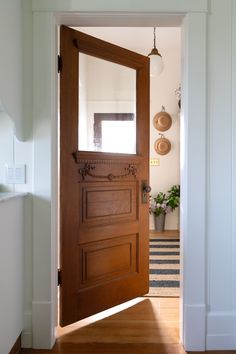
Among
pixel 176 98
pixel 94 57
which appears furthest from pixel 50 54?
pixel 176 98

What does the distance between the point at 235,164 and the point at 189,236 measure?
53cm

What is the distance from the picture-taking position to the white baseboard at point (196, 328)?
1.74 meters

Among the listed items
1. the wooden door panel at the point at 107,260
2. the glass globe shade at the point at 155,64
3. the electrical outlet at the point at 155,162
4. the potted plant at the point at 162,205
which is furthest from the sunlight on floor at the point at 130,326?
the electrical outlet at the point at 155,162

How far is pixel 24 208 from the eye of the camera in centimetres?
174

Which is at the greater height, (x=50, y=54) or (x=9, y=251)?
(x=50, y=54)

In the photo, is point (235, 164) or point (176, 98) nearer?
point (235, 164)

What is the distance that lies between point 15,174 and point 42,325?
93 centimetres

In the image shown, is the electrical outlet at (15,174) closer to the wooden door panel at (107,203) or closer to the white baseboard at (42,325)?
the wooden door panel at (107,203)

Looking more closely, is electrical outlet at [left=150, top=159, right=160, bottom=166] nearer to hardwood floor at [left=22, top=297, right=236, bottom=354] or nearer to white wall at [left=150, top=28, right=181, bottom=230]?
white wall at [left=150, top=28, right=181, bottom=230]

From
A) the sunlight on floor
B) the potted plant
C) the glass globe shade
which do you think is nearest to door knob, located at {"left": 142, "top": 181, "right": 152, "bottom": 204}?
the sunlight on floor

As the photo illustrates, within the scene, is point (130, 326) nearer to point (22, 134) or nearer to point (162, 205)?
point (22, 134)

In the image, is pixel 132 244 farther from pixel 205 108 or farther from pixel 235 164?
pixel 205 108

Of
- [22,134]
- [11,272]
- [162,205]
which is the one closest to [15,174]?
[22,134]

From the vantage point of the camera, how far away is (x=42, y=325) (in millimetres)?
1730
